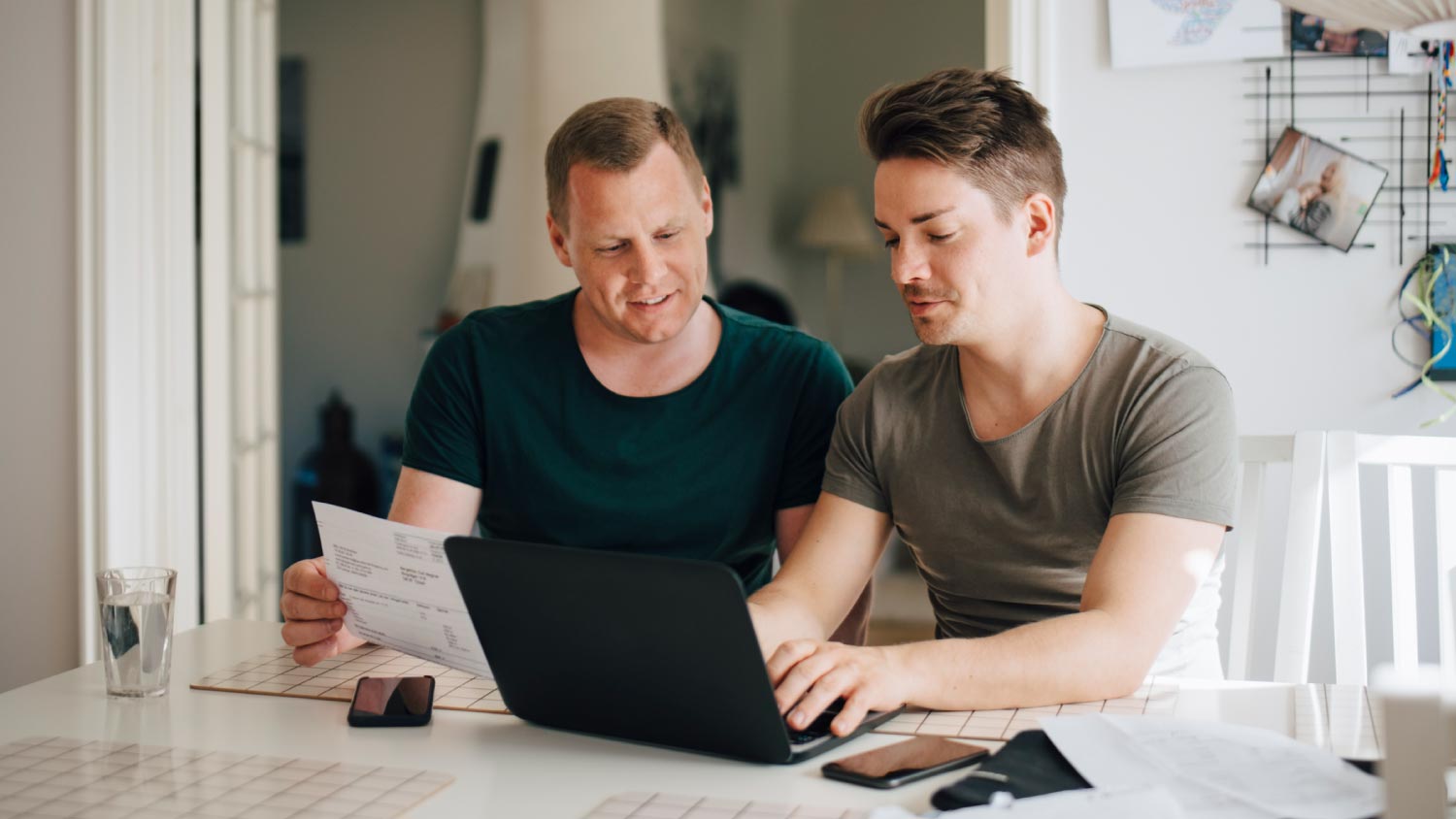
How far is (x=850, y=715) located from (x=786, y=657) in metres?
0.08

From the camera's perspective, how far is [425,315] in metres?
3.35

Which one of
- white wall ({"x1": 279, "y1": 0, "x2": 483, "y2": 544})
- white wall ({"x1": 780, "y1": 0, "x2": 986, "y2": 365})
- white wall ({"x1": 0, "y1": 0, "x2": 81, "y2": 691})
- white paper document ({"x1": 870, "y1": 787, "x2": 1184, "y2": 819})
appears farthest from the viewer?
white wall ({"x1": 279, "y1": 0, "x2": 483, "y2": 544})

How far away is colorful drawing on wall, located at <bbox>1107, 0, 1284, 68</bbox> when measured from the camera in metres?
2.14

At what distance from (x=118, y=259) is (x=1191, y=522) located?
2.12 metres

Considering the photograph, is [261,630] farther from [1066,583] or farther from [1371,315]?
[1371,315]

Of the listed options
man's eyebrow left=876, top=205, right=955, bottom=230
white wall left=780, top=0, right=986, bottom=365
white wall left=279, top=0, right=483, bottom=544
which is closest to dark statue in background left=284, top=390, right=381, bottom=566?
white wall left=279, top=0, right=483, bottom=544

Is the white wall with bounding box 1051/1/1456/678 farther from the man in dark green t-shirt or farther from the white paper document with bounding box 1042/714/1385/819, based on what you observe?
the white paper document with bounding box 1042/714/1385/819

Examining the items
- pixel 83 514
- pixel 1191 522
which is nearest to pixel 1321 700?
pixel 1191 522

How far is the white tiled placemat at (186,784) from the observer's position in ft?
3.09

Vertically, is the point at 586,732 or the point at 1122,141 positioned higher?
the point at 1122,141

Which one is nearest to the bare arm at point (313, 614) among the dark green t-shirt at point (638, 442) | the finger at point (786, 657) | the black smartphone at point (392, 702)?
the black smartphone at point (392, 702)

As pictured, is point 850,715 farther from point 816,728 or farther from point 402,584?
point 402,584

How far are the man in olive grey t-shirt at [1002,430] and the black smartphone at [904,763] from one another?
0.28 m

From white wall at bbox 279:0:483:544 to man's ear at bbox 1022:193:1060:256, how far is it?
2.07 metres
